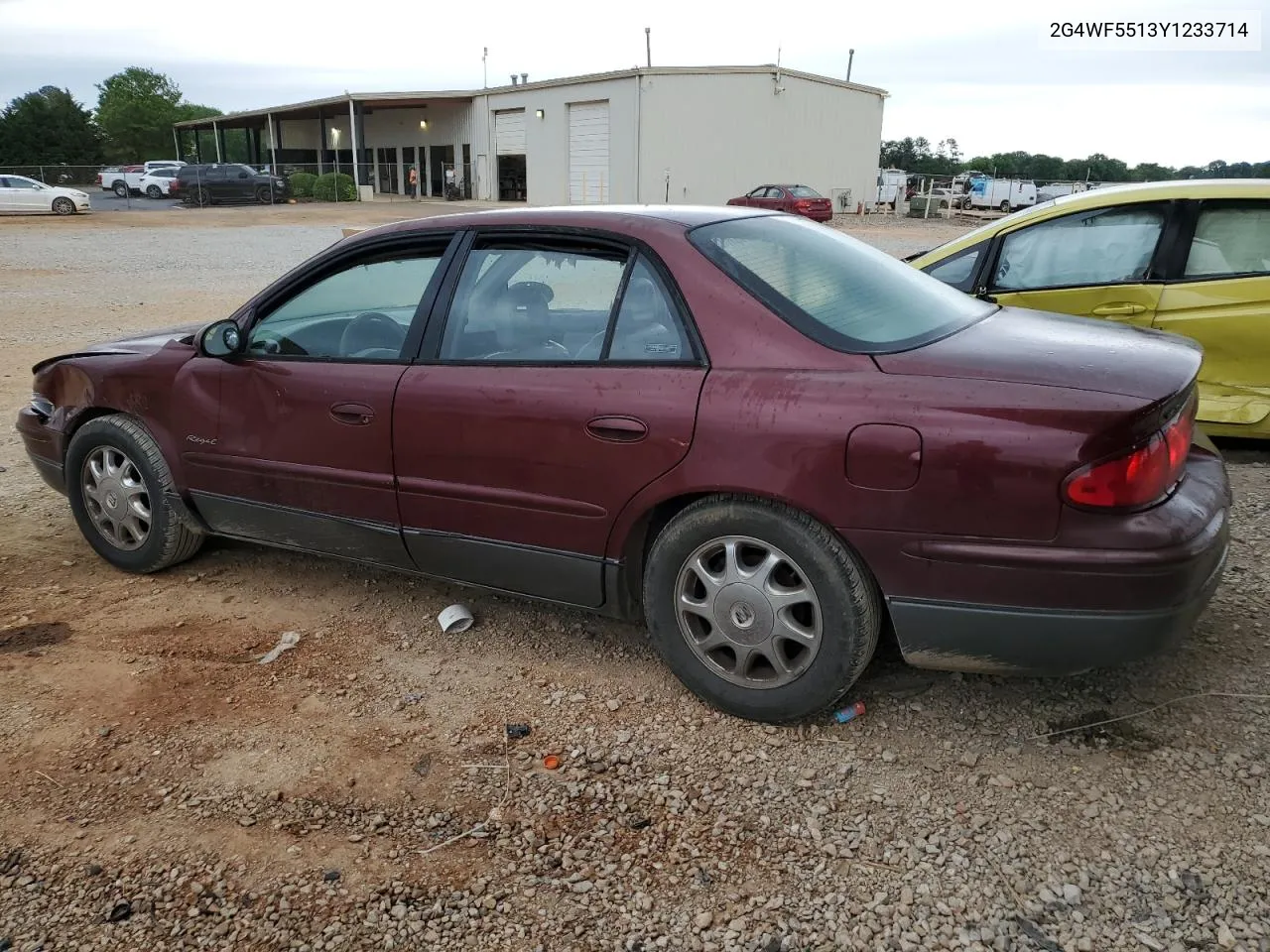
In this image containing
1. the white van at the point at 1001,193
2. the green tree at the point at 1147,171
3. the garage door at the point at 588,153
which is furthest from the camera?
the green tree at the point at 1147,171

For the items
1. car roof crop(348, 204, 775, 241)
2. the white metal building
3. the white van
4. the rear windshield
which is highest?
the white metal building

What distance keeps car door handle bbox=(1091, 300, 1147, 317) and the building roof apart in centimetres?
3070

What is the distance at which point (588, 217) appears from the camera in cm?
336

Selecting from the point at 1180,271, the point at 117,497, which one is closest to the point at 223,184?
the point at 117,497

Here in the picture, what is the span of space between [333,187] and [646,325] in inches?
1754

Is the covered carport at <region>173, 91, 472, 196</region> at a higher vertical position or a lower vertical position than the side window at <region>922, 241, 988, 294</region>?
higher

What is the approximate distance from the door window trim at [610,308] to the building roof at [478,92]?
32526mm

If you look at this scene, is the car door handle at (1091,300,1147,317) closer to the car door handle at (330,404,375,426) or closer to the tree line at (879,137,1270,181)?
the car door handle at (330,404,375,426)

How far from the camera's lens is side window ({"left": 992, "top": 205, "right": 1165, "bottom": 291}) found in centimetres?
557

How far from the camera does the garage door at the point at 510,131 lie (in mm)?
41156

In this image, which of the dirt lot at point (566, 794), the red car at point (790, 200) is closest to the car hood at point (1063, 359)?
the dirt lot at point (566, 794)

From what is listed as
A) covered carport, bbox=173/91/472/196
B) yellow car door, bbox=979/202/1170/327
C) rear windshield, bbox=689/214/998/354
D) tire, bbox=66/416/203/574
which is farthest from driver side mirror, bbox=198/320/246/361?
covered carport, bbox=173/91/472/196

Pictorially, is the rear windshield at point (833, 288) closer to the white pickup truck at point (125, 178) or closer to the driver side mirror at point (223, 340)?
the driver side mirror at point (223, 340)

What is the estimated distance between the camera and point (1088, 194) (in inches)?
230
